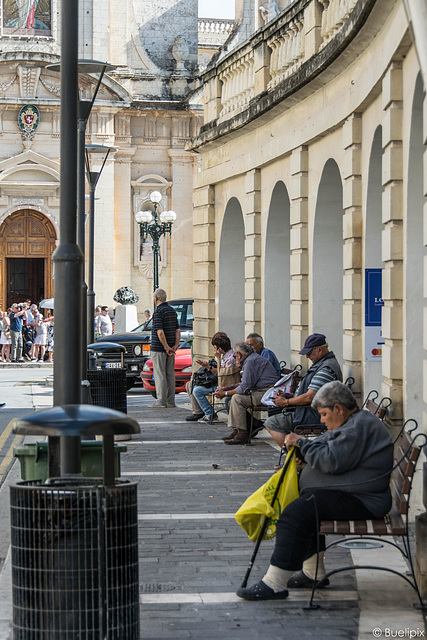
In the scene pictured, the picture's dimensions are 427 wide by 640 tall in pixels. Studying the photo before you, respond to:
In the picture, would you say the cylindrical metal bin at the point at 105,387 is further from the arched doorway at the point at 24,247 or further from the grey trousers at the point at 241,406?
the arched doorway at the point at 24,247

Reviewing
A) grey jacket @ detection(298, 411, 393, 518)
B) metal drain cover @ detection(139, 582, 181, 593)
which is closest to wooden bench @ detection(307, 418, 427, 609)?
grey jacket @ detection(298, 411, 393, 518)

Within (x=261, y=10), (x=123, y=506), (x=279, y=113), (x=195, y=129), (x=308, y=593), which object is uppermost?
(x=261, y=10)

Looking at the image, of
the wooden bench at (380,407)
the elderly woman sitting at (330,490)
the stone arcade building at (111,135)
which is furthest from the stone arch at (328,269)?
the stone arcade building at (111,135)

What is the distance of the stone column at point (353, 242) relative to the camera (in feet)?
38.2

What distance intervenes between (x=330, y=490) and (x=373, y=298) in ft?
16.2

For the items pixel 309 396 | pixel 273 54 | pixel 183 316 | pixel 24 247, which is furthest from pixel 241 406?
pixel 24 247

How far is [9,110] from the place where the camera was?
138 ft

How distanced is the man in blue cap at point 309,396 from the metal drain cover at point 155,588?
390 centimetres

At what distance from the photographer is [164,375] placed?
18.2 m

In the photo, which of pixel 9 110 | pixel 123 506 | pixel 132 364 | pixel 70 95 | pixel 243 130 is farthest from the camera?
pixel 9 110

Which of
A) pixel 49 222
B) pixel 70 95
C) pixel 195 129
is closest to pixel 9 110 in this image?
pixel 49 222

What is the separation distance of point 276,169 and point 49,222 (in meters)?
28.7

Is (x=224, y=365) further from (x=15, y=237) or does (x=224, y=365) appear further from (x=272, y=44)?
(x=15, y=237)

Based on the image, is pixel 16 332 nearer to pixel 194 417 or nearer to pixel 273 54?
pixel 194 417
